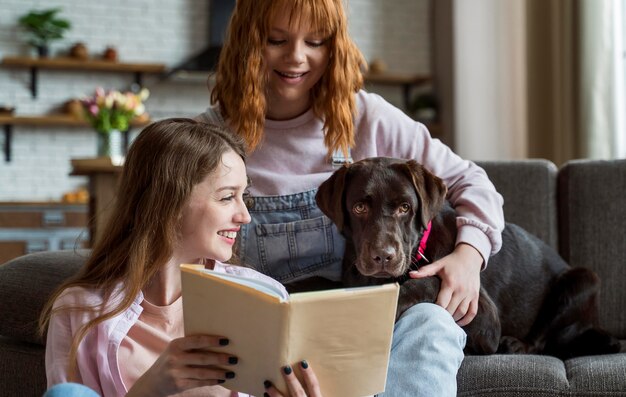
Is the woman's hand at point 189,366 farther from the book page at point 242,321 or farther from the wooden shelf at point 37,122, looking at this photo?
the wooden shelf at point 37,122

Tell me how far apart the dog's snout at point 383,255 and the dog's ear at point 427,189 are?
0.56ft

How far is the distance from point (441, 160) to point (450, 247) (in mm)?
281

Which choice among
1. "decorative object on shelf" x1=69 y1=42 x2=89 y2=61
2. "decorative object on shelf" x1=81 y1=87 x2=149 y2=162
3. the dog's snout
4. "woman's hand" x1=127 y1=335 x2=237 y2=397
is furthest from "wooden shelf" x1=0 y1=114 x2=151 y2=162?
"woman's hand" x1=127 y1=335 x2=237 y2=397

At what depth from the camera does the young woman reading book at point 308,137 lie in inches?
82.4

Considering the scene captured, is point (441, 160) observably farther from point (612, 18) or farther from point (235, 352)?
point (612, 18)

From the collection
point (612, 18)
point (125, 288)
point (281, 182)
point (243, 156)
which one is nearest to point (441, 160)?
point (281, 182)

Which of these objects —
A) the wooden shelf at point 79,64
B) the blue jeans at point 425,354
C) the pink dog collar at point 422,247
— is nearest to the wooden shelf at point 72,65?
the wooden shelf at point 79,64

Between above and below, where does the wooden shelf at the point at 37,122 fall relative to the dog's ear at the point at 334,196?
below

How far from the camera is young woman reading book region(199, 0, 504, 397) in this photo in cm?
209

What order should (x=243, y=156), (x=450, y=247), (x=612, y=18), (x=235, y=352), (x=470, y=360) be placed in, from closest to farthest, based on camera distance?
(x=235, y=352) → (x=243, y=156) → (x=470, y=360) → (x=450, y=247) → (x=612, y=18)

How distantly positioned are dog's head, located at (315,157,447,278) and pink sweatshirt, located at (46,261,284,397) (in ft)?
1.60

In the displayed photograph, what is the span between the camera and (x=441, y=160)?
228cm

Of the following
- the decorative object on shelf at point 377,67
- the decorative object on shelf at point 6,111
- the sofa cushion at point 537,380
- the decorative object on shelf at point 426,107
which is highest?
the sofa cushion at point 537,380

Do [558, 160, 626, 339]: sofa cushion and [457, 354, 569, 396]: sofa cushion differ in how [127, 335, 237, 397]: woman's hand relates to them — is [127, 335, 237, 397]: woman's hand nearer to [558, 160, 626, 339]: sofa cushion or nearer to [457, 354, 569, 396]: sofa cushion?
[457, 354, 569, 396]: sofa cushion
